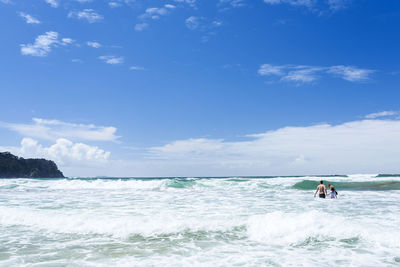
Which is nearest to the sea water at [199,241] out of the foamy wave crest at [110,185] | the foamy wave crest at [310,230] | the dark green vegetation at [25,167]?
the foamy wave crest at [310,230]

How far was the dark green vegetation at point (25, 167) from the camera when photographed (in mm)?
87500

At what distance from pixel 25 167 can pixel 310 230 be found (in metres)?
105

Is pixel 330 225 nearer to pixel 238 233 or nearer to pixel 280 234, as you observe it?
pixel 280 234

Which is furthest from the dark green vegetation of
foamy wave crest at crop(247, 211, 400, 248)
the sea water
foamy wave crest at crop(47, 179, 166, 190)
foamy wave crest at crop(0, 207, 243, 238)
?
foamy wave crest at crop(247, 211, 400, 248)

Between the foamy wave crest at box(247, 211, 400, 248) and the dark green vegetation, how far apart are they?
97966mm

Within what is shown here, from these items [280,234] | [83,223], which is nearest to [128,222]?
[83,223]

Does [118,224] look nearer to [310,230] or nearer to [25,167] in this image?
[310,230]

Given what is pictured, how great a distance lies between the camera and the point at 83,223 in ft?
32.8

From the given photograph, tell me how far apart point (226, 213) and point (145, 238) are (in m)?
4.70

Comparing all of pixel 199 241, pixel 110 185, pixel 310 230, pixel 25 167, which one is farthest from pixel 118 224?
pixel 25 167

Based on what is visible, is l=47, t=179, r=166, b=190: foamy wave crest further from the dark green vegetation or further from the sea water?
the dark green vegetation

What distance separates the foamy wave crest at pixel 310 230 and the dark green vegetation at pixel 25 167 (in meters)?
98.0

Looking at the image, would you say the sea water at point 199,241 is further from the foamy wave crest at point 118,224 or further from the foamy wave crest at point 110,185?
the foamy wave crest at point 110,185

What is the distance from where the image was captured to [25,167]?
94.1 metres
